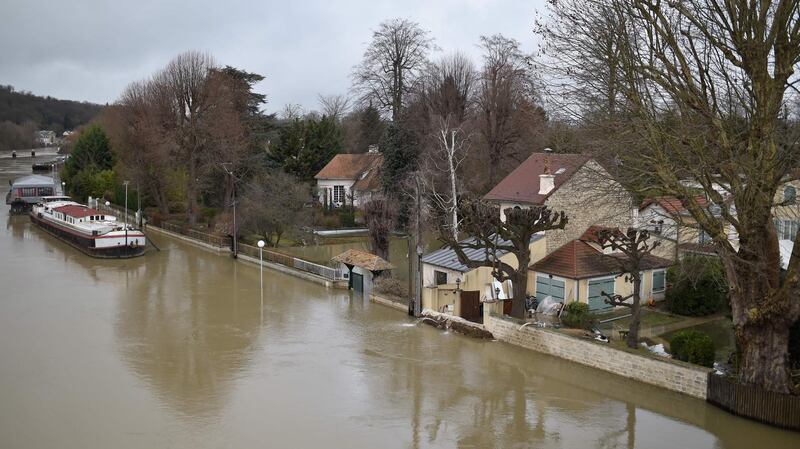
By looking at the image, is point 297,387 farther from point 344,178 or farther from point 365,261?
point 344,178

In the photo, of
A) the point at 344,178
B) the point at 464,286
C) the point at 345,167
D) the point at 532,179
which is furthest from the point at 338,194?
the point at 464,286

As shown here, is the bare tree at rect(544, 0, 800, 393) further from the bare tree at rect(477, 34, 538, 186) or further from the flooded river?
the bare tree at rect(477, 34, 538, 186)

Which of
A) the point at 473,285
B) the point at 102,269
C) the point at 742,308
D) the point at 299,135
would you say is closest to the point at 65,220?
the point at 102,269

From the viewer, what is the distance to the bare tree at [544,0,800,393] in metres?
13.4

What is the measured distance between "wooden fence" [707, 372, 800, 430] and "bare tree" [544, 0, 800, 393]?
0.29m

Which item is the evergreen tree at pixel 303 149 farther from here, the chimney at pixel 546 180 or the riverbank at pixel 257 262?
the chimney at pixel 546 180

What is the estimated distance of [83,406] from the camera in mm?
15328

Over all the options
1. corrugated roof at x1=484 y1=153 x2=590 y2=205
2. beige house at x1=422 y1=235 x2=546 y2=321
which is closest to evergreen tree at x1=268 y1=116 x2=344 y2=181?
corrugated roof at x1=484 y1=153 x2=590 y2=205

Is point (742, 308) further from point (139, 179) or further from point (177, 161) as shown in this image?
point (139, 179)

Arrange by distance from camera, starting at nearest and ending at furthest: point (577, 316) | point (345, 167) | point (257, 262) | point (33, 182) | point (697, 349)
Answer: point (697, 349) → point (577, 316) → point (257, 262) → point (345, 167) → point (33, 182)

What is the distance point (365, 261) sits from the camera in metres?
27.4

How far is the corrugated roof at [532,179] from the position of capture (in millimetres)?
26622

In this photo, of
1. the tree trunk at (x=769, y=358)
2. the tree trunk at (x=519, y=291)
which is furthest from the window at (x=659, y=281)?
the tree trunk at (x=769, y=358)

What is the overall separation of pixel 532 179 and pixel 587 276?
7.48m
